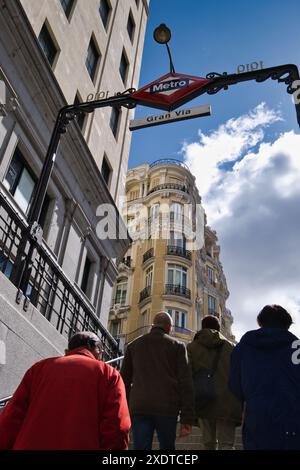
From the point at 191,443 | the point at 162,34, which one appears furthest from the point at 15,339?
the point at 162,34

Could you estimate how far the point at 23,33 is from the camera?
10.7m

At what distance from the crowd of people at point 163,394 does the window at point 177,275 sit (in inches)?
1313

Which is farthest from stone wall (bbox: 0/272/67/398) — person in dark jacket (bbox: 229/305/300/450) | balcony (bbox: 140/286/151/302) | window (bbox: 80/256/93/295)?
balcony (bbox: 140/286/151/302)

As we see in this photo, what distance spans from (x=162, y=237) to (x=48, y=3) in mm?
28396

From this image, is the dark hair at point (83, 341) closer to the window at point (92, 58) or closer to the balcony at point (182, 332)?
the window at point (92, 58)

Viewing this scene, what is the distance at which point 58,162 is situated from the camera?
12.6 metres

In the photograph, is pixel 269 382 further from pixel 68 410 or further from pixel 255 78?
pixel 255 78

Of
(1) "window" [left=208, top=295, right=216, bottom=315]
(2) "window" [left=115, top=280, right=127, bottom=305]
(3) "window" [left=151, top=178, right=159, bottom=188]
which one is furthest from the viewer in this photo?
(3) "window" [left=151, top=178, right=159, bottom=188]

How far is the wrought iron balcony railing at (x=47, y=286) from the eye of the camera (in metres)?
7.26

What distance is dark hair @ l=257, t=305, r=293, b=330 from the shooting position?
4.07 metres

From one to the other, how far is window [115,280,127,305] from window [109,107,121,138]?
78.5 feet

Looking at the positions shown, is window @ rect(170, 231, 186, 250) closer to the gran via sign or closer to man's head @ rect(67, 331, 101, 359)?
the gran via sign

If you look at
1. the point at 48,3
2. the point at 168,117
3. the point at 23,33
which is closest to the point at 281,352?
the point at 168,117
